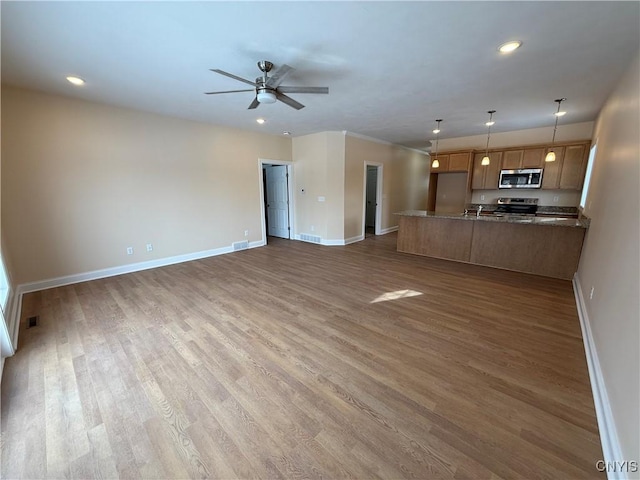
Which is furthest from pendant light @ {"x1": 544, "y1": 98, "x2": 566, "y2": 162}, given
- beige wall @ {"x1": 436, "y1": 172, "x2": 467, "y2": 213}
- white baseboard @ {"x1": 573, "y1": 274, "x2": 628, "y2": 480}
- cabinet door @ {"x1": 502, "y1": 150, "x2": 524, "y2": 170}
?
white baseboard @ {"x1": 573, "y1": 274, "x2": 628, "y2": 480}

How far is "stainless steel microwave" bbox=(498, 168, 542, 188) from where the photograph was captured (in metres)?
5.50

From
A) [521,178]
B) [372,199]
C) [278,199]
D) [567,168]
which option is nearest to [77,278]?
[278,199]

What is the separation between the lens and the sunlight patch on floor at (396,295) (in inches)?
131

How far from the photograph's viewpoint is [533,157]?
549 cm

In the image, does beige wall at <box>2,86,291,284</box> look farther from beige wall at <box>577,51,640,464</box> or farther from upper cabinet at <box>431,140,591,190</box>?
beige wall at <box>577,51,640,464</box>

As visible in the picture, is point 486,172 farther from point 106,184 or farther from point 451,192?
point 106,184

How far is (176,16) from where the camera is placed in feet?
6.39

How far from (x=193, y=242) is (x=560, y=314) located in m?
5.74

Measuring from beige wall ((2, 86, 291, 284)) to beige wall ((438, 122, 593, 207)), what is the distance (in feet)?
18.1

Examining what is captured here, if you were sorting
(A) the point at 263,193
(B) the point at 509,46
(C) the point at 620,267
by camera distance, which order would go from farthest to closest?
(A) the point at 263,193 → (B) the point at 509,46 → (C) the point at 620,267

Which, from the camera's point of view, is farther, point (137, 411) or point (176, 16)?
point (176, 16)

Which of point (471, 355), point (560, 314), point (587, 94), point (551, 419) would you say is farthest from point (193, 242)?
point (587, 94)

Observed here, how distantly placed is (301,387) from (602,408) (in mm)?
1916

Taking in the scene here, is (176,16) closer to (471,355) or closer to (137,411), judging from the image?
(137,411)
